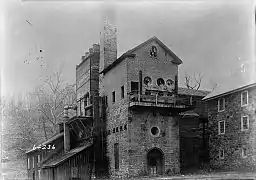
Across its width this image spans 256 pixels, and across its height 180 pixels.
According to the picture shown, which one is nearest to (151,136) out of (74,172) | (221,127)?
(221,127)

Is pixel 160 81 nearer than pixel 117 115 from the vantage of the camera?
Yes

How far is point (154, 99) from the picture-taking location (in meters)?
5.45

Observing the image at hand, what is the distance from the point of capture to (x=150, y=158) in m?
5.64

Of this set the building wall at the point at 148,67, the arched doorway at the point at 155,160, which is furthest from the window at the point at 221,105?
the building wall at the point at 148,67

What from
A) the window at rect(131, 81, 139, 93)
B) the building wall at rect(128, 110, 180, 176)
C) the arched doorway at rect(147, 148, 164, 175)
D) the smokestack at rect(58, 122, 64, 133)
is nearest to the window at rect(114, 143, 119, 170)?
the building wall at rect(128, 110, 180, 176)

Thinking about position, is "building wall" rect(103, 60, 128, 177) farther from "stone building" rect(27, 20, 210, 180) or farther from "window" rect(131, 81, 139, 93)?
"window" rect(131, 81, 139, 93)

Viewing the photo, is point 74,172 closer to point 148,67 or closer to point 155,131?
point 148,67

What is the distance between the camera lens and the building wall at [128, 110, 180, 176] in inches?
220

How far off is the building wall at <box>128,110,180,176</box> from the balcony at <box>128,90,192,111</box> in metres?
0.21

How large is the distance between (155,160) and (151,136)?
352 mm

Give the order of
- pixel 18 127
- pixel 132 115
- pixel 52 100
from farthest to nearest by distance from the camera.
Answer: pixel 132 115 < pixel 52 100 < pixel 18 127

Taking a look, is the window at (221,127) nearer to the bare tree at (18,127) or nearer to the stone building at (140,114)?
the stone building at (140,114)

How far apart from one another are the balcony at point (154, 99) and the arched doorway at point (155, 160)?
26.5 inches

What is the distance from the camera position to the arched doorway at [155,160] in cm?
559
